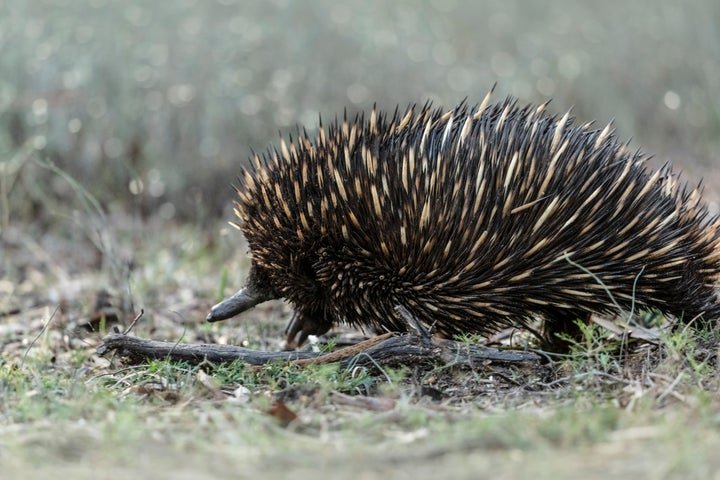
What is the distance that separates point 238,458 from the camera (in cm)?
225

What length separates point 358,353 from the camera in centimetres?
340

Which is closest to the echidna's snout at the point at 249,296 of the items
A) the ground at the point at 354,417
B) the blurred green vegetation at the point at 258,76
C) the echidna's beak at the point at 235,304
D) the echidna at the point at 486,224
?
the echidna's beak at the point at 235,304

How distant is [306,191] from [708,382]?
1712mm

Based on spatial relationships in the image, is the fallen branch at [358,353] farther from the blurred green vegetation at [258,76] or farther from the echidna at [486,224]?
the blurred green vegetation at [258,76]

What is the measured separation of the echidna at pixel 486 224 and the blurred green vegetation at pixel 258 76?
2785 mm

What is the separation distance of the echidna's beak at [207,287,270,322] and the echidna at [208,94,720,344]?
267 millimetres

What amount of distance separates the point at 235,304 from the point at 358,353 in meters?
0.83

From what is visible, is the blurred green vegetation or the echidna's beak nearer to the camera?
the echidna's beak

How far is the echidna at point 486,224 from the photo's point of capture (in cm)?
361

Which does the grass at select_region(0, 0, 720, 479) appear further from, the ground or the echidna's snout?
the echidna's snout

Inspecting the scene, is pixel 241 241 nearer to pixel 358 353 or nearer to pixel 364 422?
pixel 358 353

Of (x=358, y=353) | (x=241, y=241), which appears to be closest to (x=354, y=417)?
(x=358, y=353)

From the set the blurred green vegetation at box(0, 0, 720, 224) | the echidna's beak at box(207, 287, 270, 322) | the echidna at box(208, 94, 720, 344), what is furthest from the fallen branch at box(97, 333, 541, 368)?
the blurred green vegetation at box(0, 0, 720, 224)

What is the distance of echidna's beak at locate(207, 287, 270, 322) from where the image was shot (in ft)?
13.1
